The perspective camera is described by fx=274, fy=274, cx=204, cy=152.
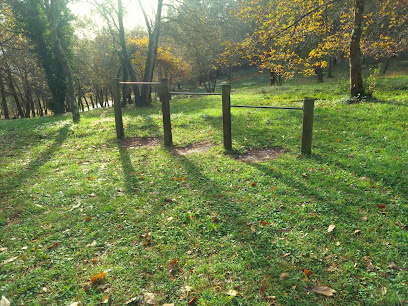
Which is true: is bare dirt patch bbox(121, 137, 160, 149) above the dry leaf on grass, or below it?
above

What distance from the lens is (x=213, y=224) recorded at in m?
3.37

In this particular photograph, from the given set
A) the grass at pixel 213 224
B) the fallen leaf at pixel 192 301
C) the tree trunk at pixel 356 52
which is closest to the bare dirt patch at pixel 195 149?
the grass at pixel 213 224

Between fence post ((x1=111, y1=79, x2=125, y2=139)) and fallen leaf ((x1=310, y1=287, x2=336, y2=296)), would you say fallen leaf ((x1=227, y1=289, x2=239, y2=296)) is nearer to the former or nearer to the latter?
fallen leaf ((x1=310, y1=287, x2=336, y2=296))

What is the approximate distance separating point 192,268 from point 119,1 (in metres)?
16.7

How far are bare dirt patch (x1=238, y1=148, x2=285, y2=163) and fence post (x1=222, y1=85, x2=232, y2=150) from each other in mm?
492

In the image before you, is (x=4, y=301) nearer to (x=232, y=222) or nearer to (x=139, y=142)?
(x=232, y=222)

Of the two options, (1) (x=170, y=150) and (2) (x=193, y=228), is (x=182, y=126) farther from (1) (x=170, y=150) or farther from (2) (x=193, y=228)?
(2) (x=193, y=228)

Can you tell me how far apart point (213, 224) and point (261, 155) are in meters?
2.89

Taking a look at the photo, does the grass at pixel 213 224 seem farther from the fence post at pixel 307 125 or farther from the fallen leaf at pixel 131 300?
the fence post at pixel 307 125

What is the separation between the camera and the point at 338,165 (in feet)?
16.0

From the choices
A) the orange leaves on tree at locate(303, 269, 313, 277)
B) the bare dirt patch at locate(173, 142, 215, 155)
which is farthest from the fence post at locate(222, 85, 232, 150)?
the orange leaves on tree at locate(303, 269, 313, 277)

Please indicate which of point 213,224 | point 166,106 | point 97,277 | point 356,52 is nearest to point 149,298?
point 97,277

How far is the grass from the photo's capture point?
8.06ft

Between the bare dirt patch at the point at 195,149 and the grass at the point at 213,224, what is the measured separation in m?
0.18
